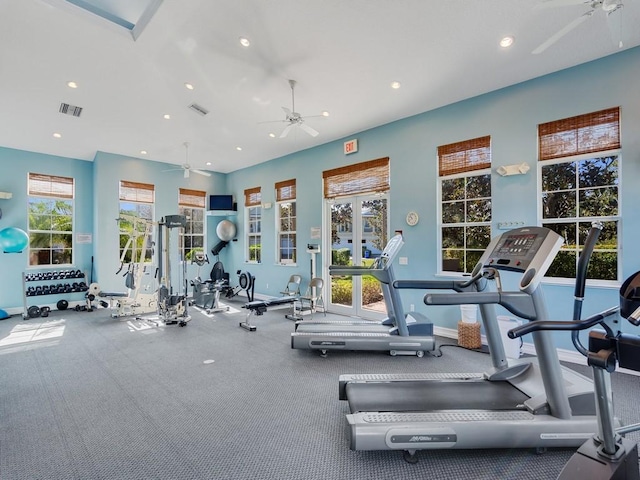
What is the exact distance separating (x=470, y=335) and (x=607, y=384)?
2840mm

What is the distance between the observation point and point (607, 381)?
1469 mm

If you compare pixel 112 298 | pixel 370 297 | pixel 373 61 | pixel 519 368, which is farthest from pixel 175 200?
pixel 519 368

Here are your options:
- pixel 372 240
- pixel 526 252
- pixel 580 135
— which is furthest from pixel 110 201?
pixel 580 135

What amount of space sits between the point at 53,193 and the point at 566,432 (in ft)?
30.2

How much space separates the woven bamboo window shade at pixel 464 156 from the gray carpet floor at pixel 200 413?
260 centimetres

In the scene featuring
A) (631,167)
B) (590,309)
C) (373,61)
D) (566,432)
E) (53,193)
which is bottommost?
(566,432)

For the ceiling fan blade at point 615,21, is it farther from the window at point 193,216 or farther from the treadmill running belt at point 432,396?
the window at point 193,216

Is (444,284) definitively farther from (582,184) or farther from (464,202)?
(582,184)

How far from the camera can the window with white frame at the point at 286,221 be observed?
7.25 m

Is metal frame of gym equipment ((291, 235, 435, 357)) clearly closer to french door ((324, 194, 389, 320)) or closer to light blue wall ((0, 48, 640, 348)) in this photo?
light blue wall ((0, 48, 640, 348))

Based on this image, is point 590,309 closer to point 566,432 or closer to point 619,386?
point 619,386

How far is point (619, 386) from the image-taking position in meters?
3.04

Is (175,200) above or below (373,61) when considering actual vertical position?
below

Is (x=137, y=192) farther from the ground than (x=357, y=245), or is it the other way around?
(x=137, y=192)
